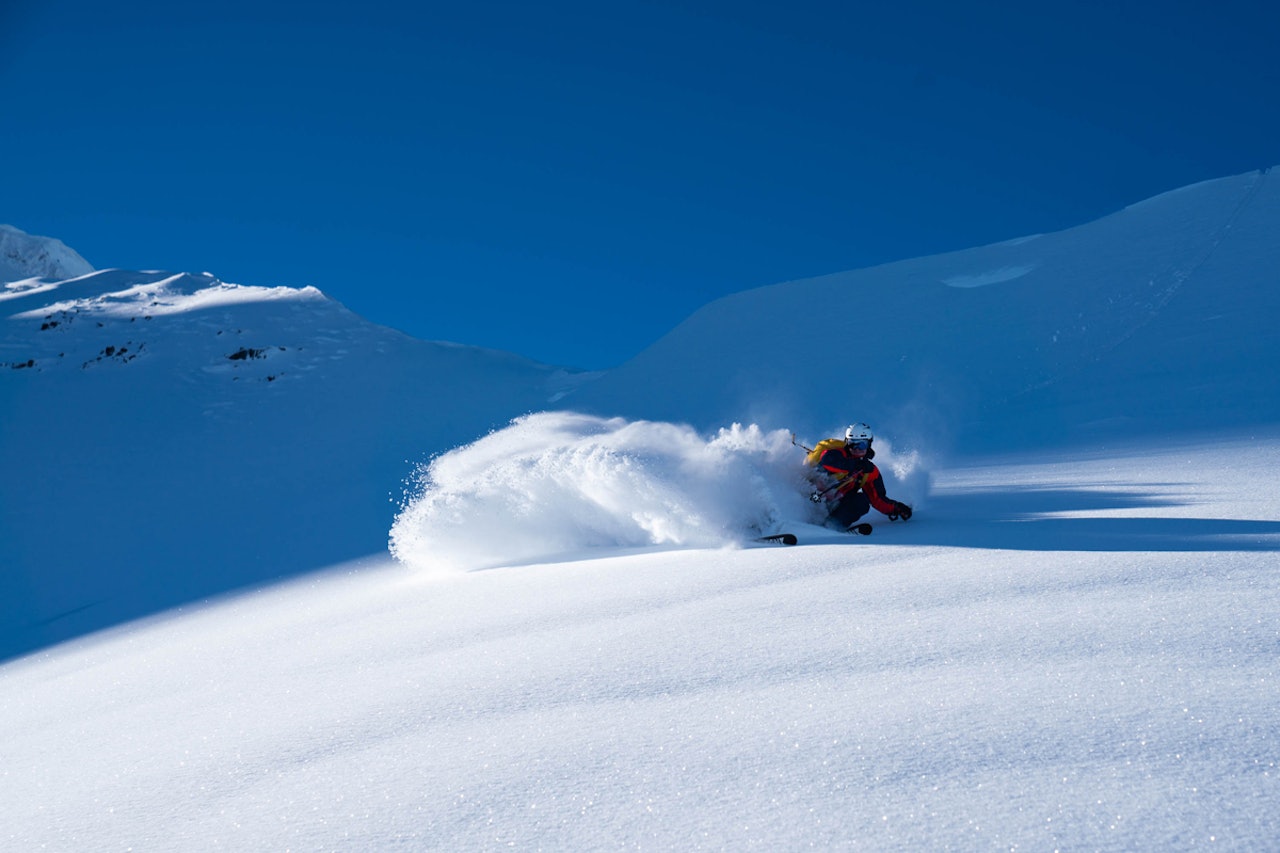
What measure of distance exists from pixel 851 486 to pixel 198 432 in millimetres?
22662

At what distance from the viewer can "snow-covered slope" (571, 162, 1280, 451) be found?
16.0 metres

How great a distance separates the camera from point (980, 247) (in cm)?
2773

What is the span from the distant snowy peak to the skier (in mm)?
142241

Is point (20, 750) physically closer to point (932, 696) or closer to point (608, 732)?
point (608, 732)

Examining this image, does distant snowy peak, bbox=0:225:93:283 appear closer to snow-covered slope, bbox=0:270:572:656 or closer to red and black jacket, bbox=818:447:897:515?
snow-covered slope, bbox=0:270:572:656

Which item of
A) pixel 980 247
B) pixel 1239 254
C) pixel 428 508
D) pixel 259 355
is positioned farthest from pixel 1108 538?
pixel 259 355

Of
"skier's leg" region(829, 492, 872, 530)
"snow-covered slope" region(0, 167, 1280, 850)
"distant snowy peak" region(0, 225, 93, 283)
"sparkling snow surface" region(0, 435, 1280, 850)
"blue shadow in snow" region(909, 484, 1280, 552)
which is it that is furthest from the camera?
"distant snowy peak" region(0, 225, 93, 283)

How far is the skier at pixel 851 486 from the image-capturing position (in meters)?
7.60

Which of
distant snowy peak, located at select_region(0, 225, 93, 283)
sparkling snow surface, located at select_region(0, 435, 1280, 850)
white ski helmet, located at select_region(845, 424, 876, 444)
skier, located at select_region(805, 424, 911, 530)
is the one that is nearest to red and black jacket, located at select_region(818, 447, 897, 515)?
Result: skier, located at select_region(805, 424, 911, 530)

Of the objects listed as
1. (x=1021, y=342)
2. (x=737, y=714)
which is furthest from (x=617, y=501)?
(x=1021, y=342)

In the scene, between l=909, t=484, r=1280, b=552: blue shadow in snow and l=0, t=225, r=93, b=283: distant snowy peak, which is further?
l=0, t=225, r=93, b=283: distant snowy peak

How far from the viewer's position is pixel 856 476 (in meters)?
7.64

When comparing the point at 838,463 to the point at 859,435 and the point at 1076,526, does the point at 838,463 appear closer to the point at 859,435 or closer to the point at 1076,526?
the point at 859,435

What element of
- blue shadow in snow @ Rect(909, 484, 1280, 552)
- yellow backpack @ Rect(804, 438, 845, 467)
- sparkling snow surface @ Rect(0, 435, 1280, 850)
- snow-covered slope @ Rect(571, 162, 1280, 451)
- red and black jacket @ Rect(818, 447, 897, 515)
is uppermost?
snow-covered slope @ Rect(571, 162, 1280, 451)
